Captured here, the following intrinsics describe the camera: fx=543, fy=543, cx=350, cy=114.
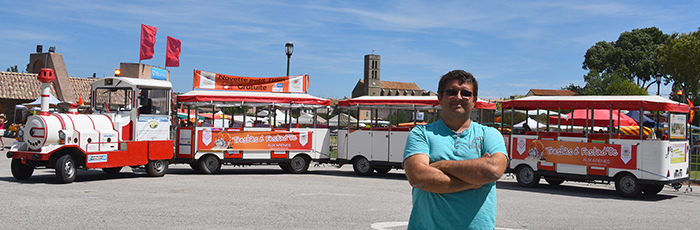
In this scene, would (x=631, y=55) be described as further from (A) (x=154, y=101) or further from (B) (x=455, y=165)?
(B) (x=455, y=165)

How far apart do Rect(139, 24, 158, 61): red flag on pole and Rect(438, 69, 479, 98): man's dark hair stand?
65.9ft

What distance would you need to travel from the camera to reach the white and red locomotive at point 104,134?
12.7 metres

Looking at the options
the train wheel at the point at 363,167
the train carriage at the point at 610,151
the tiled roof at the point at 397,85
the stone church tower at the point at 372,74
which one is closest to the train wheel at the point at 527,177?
the train carriage at the point at 610,151

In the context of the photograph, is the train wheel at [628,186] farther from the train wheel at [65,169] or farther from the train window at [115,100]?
the train wheel at [65,169]

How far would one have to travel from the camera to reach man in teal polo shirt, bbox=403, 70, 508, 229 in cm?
307

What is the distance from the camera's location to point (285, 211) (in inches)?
361

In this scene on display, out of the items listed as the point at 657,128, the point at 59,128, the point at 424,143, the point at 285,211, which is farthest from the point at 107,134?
the point at 657,128

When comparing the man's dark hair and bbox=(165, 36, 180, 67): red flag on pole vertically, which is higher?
bbox=(165, 36, 180, 67): red flag on pole

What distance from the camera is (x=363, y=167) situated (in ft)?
57.0

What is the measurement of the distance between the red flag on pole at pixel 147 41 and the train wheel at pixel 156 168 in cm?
782

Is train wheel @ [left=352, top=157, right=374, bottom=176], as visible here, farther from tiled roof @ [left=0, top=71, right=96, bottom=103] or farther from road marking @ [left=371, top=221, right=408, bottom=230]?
tiled roof @ [left=0, top=71, right=96, bottom=103]

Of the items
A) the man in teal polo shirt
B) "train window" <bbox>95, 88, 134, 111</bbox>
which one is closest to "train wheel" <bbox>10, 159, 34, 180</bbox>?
"train window" <bbox>95, 88, 134, 111</bbox>

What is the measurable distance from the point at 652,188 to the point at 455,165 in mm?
12770

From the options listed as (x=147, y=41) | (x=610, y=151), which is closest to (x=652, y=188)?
(x=610, y=151)
